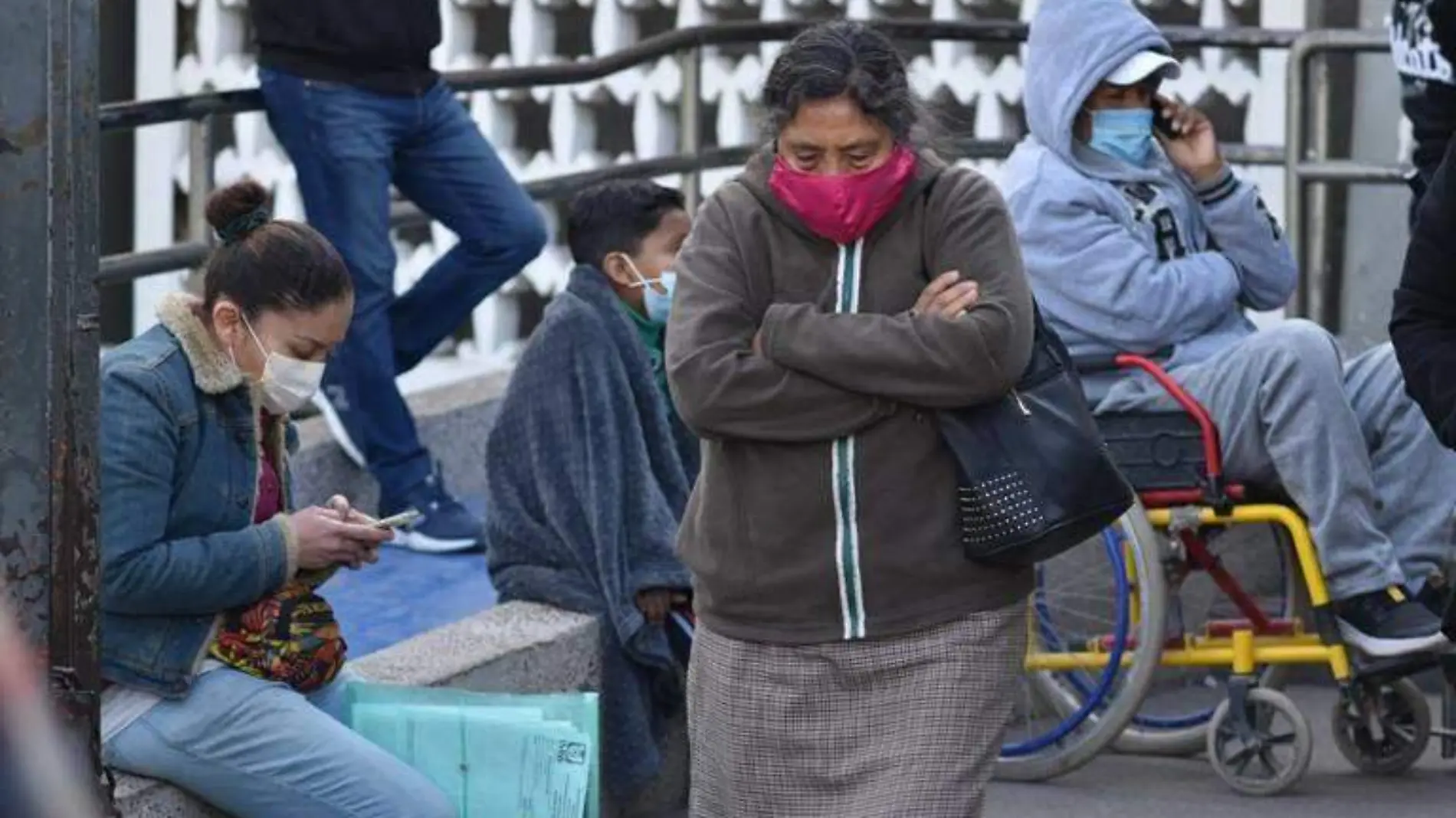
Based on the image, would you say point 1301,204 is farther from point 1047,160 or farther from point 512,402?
point 512,402

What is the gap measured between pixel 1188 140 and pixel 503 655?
1.83 m

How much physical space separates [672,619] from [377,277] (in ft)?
5.22

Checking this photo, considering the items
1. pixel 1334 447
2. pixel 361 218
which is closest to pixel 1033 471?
pixel 1334 447

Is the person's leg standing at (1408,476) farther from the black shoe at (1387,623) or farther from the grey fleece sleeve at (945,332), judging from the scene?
the grey fleece sleeve at (945,332)

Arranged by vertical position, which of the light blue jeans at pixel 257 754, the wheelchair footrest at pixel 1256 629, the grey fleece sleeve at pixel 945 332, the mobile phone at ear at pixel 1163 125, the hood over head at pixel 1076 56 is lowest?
the wheelchair footrest at pixel 1256 629

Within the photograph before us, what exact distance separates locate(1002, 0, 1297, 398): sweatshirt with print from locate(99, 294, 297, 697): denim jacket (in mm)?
2098

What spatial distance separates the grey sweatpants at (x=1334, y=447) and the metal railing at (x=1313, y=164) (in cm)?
163

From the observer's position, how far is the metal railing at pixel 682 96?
7.45 metres

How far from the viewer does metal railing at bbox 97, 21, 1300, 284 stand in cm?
745

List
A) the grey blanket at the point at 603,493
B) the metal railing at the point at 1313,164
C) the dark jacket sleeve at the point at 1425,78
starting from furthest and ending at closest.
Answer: the metal railing at the point at 1313,164 → the dark jacket sleeve at the point at 1425,78 → the grey blanket at the point at 603,493

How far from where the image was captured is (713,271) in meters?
4.87

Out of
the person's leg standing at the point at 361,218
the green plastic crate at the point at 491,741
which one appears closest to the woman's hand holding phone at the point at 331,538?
the green plastic crate at the point at 491,741

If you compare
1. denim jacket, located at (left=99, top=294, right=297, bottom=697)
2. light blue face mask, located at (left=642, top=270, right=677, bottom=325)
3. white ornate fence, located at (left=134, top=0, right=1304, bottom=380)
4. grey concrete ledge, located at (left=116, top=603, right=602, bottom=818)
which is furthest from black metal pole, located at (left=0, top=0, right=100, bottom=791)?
white ornate fence, located at (left=134, top=0, right=1304, bottom=380)

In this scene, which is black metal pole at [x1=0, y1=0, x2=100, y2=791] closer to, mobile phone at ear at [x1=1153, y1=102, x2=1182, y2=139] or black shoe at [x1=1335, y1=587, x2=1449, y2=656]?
black shoe at [x1=1335, y1=587, x2=1449, y2=656]
